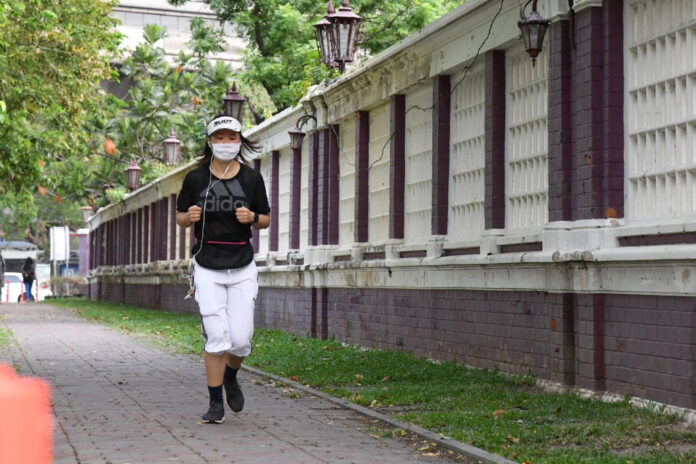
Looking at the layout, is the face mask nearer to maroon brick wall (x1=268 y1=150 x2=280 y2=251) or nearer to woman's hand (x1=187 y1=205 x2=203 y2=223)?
woman's hand (x1=187 y1=205 x2=203 y2=223)

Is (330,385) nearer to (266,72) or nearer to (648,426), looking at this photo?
(648,426)

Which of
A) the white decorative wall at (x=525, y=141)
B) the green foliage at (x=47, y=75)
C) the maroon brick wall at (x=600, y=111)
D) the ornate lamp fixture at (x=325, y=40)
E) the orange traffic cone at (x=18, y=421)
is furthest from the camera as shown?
the green foliage at (x=47, y=75)

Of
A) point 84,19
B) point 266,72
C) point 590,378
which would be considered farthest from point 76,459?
point 266,72

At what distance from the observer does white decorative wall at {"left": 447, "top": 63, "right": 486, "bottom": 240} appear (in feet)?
45.4

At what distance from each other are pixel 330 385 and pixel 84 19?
43.2 feet

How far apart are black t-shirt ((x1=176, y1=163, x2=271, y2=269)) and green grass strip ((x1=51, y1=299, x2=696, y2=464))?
1.80 meters

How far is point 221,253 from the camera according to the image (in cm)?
864

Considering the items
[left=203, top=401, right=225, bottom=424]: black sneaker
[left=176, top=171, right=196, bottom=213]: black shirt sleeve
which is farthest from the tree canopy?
[left=203, top=401, right=225, bottom=424]: black sneaker

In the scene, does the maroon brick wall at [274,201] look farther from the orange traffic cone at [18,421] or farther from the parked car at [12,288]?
the parked car at [12,288]

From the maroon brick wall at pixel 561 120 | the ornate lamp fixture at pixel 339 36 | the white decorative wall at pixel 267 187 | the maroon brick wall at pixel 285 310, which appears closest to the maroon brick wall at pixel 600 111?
the maroon brick wall at pixel 561 120

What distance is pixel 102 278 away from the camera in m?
54.5

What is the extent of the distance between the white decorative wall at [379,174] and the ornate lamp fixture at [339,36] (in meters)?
0.92

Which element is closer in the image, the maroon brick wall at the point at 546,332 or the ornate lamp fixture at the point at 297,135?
the maroon brick wall at the point at 546,332

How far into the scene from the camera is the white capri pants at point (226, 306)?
8578 millimetres
